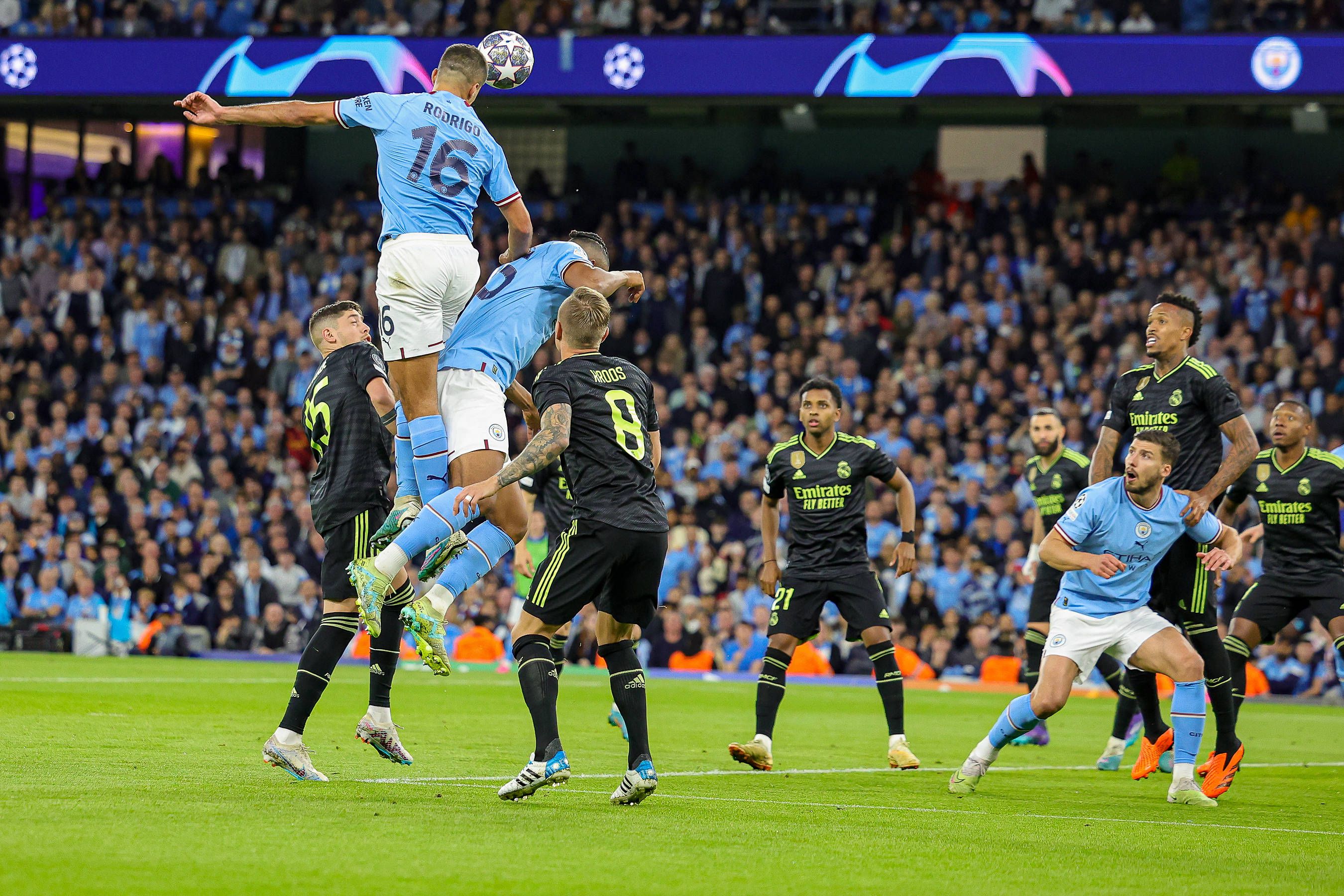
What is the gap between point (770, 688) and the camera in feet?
34.9

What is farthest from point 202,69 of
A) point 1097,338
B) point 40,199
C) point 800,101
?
point 1097,338

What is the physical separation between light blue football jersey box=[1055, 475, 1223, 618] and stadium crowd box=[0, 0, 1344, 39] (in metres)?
17.5

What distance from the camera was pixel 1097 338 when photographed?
23.6 metres

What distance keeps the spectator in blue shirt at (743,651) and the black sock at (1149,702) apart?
10.9 meters

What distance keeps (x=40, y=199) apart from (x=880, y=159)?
16278 mm

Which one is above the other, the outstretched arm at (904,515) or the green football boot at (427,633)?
the outstretched arm at (904,515)

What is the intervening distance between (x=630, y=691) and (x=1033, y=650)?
20.5 ft

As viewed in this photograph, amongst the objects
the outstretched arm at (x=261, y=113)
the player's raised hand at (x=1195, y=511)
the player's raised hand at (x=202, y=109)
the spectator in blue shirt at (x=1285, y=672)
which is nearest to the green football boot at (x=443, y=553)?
the outstretched arm at (x=261, y=113)

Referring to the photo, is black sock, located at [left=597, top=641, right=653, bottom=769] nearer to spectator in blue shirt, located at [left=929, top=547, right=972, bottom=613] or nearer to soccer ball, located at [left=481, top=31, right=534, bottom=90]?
soccer ball, located at [left=481, top=31, right=534, bottom=90]

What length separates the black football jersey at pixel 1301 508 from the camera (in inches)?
450

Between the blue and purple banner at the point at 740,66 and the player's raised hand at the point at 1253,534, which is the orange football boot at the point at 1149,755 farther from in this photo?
the blue and purple banner at the point at 740,66

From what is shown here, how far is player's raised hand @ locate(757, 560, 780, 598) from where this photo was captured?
36.1ft

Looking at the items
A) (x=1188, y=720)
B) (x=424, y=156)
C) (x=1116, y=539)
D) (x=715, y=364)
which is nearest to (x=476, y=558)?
(x=424, y=156)

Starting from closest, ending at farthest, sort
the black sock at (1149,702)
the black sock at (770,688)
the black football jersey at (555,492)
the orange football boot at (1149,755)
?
1. the orange football boot at (1149,755)
2. the black sock at (1149,702)
3. the black sock at (770,688)
4. the black football jersey at (555,492)
